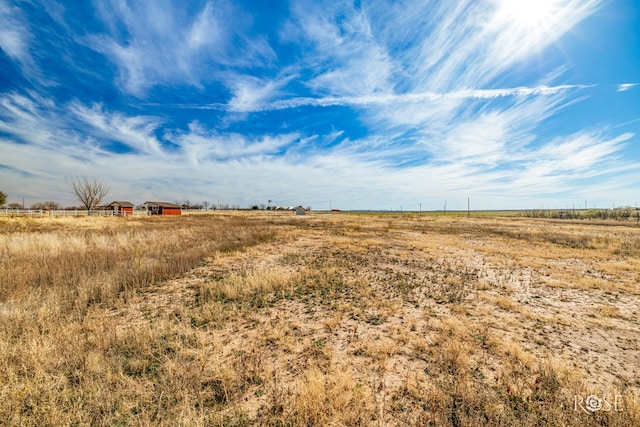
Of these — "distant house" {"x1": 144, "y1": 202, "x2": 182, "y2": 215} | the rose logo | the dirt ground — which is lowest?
the dirt ground

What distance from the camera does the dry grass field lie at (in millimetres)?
2998

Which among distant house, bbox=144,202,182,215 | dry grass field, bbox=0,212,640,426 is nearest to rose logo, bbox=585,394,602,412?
dry grass field, bbox=0,212,640,426

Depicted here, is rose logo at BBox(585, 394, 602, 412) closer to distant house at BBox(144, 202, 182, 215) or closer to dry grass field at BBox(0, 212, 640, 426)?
dry grass field at BBox(0, 212, 640, 426)

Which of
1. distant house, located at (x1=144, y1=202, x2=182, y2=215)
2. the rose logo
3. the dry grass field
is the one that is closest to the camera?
the dry grass field

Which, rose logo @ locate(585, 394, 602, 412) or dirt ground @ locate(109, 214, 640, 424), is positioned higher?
rose logo @ locate(585, 394, 602, 412)

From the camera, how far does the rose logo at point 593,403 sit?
3180mm

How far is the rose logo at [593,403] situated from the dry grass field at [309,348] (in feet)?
0.09

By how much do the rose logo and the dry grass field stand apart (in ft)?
0.09

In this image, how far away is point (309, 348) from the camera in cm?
460

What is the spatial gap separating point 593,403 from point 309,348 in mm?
4259

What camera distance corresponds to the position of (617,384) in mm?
3744

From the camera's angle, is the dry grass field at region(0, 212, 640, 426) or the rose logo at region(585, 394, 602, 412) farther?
the rose logo at region(585, 394, 602, 412)

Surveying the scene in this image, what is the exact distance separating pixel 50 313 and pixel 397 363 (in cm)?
749

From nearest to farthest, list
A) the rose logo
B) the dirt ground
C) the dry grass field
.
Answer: the dry grass field
the rose logo
the dirt ground
